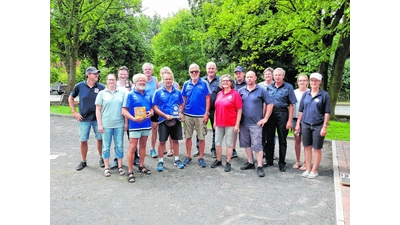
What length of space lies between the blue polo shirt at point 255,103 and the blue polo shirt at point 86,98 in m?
2.83

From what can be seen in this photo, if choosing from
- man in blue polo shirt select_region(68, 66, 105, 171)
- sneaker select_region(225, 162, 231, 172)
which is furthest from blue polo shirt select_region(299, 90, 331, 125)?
man in blue polo shirt select_region(68, 66, 105, 171)

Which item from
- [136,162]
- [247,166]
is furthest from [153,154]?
[247,166]

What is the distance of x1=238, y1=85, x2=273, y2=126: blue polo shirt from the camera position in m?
5.51

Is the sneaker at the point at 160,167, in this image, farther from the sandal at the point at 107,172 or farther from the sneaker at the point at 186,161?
the sandal at the point at 107,172

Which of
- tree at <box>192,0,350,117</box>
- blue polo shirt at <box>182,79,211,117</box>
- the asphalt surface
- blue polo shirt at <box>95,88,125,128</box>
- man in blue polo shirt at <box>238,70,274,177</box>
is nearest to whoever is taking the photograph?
the asphalt surface

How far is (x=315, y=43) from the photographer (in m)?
11.9

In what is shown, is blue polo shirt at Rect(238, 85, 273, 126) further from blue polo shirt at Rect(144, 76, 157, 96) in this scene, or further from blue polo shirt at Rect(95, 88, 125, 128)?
blue polo shirt at Rect(95, 88, 125, 128)

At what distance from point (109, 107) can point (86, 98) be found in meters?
0.56

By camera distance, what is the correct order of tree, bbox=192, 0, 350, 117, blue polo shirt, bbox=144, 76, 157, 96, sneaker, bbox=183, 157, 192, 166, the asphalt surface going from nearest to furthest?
the asphalt surface
sneaker, bbox=183, 157, 192, 166
blue polo shirt, bbox=144, 76, 157, 96
tree, bbox=192, 0, 350, 117

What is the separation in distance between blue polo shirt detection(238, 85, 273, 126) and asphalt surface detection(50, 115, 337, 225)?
1032 mm

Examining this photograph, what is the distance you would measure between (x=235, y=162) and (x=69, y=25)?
15853 mm

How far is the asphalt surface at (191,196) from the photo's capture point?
376 cm

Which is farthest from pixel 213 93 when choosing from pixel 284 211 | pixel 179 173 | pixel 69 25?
pixel 69 25
